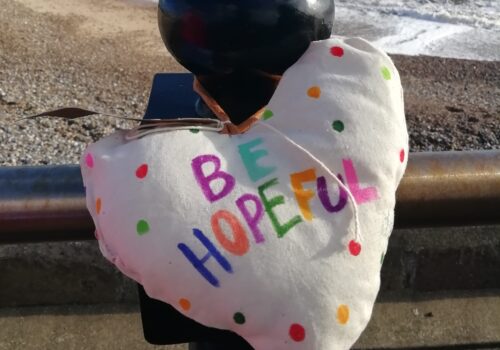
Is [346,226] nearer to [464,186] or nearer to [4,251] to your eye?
[464,186]

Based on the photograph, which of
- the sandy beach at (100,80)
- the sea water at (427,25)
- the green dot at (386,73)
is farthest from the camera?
the sea water at (427,25)

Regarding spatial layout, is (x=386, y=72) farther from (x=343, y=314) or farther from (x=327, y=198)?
(x=343, y=314)

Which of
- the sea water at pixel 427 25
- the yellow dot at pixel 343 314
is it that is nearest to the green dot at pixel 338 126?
the yellow dot at pixel 343 314

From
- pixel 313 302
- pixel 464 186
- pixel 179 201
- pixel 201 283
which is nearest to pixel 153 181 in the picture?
pixel 179 201

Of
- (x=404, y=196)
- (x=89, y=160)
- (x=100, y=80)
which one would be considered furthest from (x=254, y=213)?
(x=100, y=80)

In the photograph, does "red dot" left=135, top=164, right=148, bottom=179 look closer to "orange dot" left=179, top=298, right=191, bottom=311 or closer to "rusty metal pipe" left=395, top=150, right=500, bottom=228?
"orange dot" left=179, top=298, right=191, bottom=311

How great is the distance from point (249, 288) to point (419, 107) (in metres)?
4.68

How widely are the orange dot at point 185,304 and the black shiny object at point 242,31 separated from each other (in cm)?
34

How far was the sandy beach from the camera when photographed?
400 centimetres

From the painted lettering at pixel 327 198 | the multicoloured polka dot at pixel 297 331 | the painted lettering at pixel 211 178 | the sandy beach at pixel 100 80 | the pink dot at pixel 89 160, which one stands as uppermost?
the painted lettering at pixel 211 178

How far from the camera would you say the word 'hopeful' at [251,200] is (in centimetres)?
90

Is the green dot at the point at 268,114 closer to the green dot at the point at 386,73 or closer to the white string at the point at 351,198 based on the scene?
the white string at the point at 351,198

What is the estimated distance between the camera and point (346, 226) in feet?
3.07

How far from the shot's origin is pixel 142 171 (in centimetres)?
92
